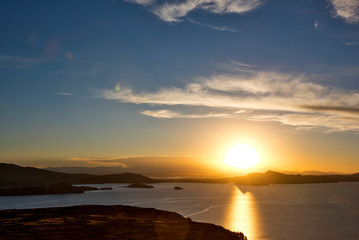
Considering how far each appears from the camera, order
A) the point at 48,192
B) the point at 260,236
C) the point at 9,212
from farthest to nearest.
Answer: the point at 48,192, the point at 260,236, the point at 9,212

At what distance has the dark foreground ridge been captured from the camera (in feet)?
95.1

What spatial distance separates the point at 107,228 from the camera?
107 feet

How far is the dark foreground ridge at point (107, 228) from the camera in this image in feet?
95.1

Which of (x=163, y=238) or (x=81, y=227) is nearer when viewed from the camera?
(x=163, y=238)

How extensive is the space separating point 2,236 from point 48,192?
5631 inches

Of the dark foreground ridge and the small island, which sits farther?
the small island

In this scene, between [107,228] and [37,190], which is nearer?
[107,228]

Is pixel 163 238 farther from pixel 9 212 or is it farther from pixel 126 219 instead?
pixel 9 212

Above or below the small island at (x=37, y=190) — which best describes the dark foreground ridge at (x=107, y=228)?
above

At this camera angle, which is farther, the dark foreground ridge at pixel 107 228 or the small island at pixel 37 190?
the small island at pixel 37 190

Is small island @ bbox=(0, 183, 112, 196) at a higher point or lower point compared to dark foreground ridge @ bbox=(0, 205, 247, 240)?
lower

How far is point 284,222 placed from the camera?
215 feet

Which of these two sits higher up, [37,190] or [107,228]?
[107,228]

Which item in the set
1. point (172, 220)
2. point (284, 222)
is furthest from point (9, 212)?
point (284, 222)
